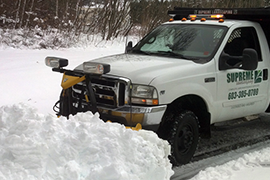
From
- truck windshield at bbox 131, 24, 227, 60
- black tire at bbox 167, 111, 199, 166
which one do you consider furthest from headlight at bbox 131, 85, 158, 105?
truck windshield at bbox 131, 24, 227, 60

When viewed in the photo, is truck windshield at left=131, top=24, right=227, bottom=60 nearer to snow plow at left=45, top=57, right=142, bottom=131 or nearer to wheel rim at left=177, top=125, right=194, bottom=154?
wheel rim at left=177, top=125, right=194, bottom=154

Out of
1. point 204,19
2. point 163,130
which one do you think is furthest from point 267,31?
point 163,130

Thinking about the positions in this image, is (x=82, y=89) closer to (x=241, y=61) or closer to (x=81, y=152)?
(x=81, y=152)

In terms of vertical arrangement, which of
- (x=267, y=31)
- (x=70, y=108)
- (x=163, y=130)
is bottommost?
(x=163, y=130)

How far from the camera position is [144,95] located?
4.26 metres

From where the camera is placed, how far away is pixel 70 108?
15.0 ft

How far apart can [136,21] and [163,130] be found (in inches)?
599

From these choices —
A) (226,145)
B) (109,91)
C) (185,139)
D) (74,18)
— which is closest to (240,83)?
(226,145)

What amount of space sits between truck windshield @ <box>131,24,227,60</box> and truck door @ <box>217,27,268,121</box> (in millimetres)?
234

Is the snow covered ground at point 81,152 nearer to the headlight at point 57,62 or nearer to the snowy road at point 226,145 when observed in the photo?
the snowy road at point 226,145

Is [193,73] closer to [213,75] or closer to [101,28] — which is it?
[213,75]

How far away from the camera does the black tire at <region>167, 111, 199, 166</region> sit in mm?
4457

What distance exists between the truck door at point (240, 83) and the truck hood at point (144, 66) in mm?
649

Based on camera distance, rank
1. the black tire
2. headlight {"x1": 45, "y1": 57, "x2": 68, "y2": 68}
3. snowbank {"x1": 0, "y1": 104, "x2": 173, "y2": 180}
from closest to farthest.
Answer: snowbank {"x1": 0, "y1": 104, "x2": 173, "y2": 180} < the black tire < headlight {"x1": 45, "y1": 57, "x2": 68, "y2": 68}
